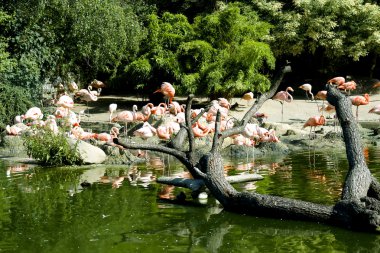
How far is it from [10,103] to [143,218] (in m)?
9.34

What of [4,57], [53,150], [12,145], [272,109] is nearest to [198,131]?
[53,150]

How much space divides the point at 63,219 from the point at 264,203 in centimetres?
216

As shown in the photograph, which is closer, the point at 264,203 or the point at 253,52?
the point at 264,203

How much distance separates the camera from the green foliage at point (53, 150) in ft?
35.8

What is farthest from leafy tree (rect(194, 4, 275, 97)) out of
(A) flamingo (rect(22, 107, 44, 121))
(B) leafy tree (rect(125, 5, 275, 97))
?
(A) flamingo (rect(22, 107, 44, 121))

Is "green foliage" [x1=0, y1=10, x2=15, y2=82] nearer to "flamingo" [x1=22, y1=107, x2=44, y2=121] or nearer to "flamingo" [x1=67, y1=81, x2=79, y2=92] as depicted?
"flamingo" [x1=22, y1=107, x2=44, y2=121]

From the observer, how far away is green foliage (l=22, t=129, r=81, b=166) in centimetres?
1091

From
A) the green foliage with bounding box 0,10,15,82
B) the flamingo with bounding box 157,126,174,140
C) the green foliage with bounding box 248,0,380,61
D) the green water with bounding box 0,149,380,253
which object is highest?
the green foliage with bounding box 248,0,380,61

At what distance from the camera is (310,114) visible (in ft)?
65.2

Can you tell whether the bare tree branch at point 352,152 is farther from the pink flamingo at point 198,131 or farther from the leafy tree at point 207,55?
the leafy tree at point 207,55

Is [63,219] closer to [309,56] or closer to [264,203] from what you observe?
[264,203]

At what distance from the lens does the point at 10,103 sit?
15.2 metres

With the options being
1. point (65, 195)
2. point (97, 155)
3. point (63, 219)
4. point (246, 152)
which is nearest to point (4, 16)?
point (97, 155)

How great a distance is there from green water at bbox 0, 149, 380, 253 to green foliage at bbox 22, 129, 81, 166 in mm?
557
